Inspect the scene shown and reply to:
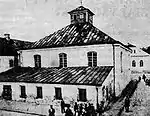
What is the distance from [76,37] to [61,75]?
18.4ft

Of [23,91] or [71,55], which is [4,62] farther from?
[71,55]

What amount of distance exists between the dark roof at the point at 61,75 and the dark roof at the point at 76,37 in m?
2.91

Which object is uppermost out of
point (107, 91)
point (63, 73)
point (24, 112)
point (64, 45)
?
point (64, 45)

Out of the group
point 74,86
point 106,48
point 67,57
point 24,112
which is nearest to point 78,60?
point 67,57

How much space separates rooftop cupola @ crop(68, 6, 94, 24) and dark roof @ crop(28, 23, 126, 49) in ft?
2.36

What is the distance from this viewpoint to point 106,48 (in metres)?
20.8

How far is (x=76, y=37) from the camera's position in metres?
23.0

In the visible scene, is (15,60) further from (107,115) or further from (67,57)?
(107,115)

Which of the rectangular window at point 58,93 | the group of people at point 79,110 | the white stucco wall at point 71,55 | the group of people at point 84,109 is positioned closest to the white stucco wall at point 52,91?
the rectangular window at point 58,93

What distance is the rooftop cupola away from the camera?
2550 centimetres

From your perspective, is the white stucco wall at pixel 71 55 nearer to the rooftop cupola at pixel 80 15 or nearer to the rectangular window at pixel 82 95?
the rectangular window at pixel 82 95

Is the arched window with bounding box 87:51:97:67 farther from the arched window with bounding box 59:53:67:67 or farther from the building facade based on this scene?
the arched window with bounding box 59:53:67:67

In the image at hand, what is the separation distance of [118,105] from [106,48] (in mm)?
6161

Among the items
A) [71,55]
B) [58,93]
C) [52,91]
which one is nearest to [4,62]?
[71,55]
